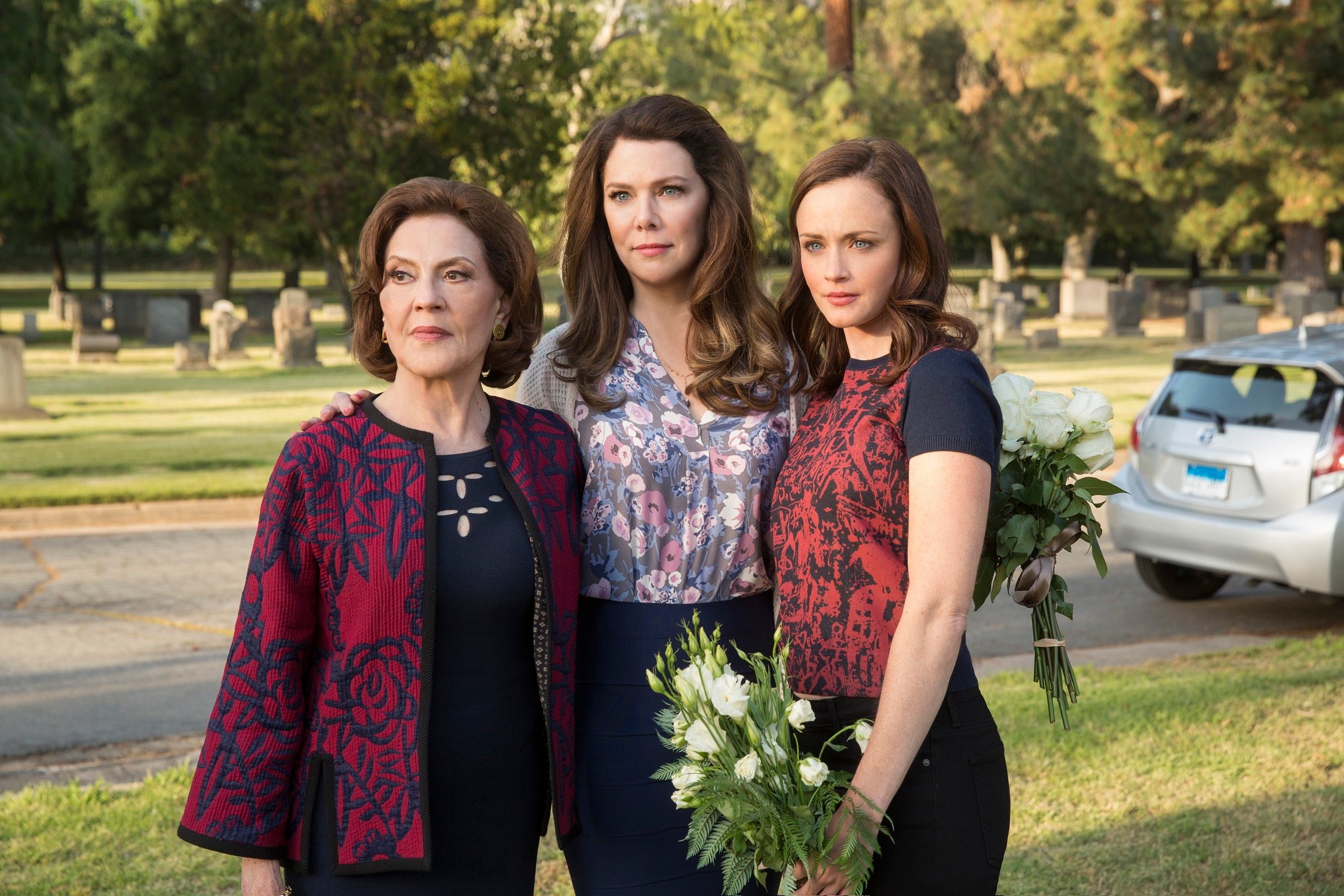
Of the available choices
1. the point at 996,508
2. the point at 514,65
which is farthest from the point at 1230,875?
the point at 514,65

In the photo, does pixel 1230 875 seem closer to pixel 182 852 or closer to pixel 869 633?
pixel 869 633

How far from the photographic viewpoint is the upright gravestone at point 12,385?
17.9 metres

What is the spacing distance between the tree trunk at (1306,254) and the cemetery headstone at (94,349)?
33.1 metres

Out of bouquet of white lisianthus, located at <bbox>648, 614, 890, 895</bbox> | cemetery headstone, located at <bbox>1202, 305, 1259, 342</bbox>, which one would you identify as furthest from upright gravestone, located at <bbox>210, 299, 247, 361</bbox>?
bouquet of white lisianthus, located at <bbox>648, 614, 890, 895</bbox>

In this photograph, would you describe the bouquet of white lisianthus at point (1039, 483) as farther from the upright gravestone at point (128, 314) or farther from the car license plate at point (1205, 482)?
the upright gravestone at point (128, 314)

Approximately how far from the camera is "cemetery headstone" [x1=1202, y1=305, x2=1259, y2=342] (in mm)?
29172

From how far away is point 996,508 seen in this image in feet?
8.51

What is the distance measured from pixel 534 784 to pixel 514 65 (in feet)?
104

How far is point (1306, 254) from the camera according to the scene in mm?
38906

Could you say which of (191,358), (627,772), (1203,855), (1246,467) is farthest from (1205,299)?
(627,772)

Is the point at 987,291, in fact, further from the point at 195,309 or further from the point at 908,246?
the point at 908,246

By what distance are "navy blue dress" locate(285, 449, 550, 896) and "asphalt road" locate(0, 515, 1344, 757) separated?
413 cm

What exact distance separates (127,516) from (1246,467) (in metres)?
9.25

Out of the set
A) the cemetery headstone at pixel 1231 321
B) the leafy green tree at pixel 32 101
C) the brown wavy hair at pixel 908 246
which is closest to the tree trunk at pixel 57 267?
the leafy green tree at pixel 32 101
